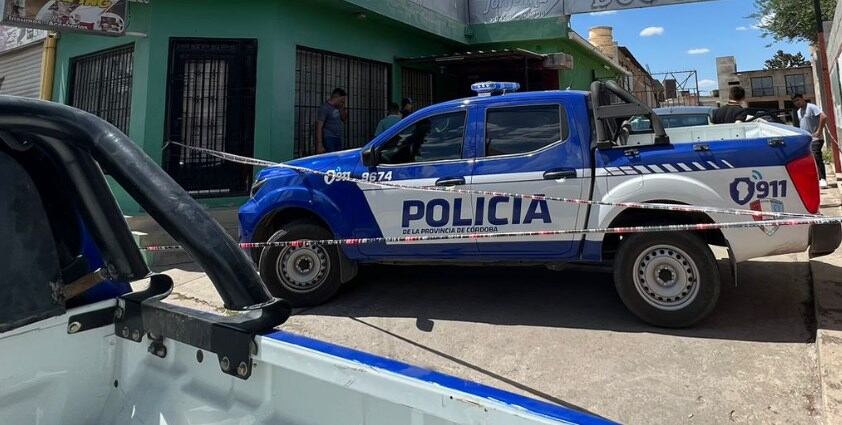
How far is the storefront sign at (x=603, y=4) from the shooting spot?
10.2 metres

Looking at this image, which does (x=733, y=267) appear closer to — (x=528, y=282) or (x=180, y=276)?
(x=528, y=282)

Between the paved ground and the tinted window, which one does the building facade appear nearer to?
the paved ground

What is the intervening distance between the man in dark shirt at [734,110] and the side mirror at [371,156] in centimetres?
600

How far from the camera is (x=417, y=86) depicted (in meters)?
11.9

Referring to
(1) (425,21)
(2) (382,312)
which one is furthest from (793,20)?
(2) (382,312)

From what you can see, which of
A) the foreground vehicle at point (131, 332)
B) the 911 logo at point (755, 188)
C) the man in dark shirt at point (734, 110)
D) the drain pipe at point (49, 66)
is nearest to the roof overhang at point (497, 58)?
the man in dark shirt at point (734, 110)

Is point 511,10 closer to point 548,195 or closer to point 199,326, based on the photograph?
point 548,195

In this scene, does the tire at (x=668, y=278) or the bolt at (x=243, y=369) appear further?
the tire at (x=668, y=278)

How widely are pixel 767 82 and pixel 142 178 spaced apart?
174 ft

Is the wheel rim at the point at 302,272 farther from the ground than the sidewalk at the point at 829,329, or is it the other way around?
the wheel rim at the point at 302,272

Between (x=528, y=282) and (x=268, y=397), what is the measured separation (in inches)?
176

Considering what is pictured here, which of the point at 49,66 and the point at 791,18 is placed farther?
the point at 791,18

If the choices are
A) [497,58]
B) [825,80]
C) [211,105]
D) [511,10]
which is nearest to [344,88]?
[211,105]

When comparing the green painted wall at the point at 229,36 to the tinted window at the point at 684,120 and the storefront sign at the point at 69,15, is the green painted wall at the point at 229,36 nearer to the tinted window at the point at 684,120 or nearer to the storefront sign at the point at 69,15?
the storefront sign at the point at 69,15
